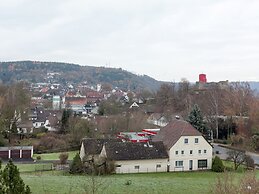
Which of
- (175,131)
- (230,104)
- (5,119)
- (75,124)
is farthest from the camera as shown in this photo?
(230,104)

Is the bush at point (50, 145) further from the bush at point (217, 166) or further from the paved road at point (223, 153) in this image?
the bush at point (217, 166)

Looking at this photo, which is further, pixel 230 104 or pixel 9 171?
pixel 230 104

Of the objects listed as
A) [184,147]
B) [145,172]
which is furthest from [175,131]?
[145,172]

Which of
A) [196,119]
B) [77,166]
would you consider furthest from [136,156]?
[196,119]

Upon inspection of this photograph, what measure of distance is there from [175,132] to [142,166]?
606 centimetres

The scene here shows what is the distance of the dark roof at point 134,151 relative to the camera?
1403 inches

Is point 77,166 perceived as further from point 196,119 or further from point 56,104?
point 56,104

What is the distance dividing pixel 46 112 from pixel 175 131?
4605 cm

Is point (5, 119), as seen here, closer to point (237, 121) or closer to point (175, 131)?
point (175, 131)

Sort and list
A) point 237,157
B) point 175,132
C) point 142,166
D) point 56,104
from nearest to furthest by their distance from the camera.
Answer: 1. point 142,166
2. point 237,157
3. point 175,132
4. point 56,104

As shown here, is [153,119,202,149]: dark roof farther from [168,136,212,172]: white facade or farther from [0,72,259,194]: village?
[168,136,212,172]: white facade

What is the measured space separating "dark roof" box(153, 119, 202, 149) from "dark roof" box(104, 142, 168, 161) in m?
1.45

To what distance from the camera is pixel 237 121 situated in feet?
185

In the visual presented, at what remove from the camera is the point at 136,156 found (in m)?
36.0
